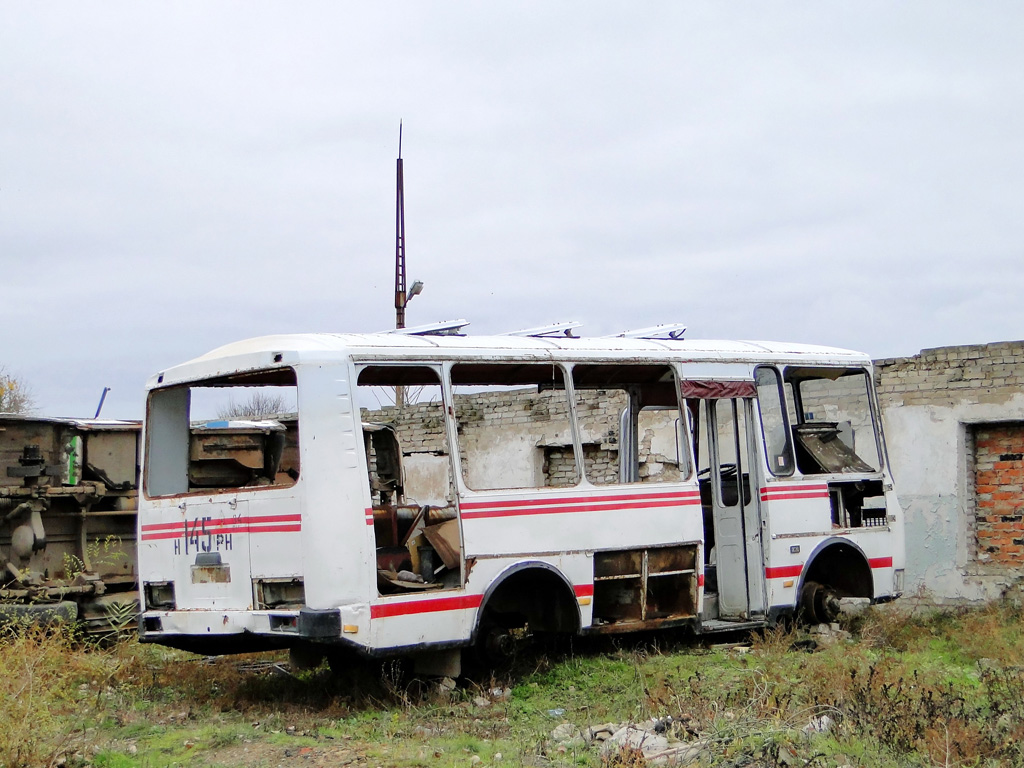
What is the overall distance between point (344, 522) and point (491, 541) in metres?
1.18

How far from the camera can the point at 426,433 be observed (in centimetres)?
1720

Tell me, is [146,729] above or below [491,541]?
A: below

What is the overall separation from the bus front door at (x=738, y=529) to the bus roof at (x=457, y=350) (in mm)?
492

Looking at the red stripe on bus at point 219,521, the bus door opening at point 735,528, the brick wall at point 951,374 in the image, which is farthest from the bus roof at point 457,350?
the brick wall at point 951,374

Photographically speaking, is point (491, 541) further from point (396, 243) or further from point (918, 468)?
point (396, 243)

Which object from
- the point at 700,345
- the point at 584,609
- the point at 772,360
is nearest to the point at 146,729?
the point at 584,609

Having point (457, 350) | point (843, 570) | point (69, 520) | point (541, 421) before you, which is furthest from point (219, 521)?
point (541, 421)

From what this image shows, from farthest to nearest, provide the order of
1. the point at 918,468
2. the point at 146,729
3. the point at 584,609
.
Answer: the point at 918,468 < the point at 584,609 < the point at 146,729

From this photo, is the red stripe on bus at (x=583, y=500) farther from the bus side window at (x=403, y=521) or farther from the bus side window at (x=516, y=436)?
the bus side window at (x=516, y=436)

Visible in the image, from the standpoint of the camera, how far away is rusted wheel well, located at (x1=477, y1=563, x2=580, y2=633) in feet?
26.9

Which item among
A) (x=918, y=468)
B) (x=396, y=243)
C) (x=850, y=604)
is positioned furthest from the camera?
(x=396, y=243)

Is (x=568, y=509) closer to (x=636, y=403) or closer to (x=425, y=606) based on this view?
(x=425, y=606)

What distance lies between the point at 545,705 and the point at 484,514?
4.41 ft

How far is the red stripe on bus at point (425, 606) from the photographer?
7152 mm
